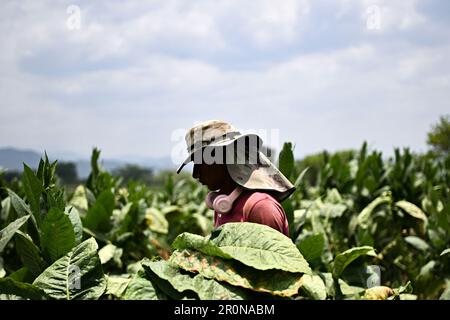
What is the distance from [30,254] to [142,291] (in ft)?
2.31

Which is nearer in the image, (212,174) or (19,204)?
(212,174)

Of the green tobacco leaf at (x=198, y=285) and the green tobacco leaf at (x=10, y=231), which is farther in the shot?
the green tobacco leaf at (x=10, y=231)

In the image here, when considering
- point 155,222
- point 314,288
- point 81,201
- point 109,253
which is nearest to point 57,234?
point 314,288

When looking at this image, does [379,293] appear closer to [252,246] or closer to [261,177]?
[261,177]

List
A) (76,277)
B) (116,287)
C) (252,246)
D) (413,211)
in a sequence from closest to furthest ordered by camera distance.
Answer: (252,246) → (76,277) → (116,287) → (413,211)

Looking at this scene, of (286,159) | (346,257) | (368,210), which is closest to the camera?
A: (346,257)

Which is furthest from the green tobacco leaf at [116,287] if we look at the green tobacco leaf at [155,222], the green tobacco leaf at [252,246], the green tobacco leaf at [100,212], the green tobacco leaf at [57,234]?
the green tobacco leaf at [155,222]

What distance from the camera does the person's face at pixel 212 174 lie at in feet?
6.83

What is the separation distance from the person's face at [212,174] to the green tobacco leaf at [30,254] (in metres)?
0.72

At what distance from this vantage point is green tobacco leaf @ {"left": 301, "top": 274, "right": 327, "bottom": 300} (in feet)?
7.57

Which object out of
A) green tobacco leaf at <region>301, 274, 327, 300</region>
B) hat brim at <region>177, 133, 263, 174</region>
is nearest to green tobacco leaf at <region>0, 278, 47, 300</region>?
hat brim at <region>177, 133, 263, 174</region>

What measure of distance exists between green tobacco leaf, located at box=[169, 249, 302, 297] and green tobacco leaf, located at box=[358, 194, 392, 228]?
3941mm

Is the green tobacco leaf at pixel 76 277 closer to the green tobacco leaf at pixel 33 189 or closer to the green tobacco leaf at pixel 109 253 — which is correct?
the green tobacco leaf at pixel 33 189

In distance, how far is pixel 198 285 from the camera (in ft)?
5.05
